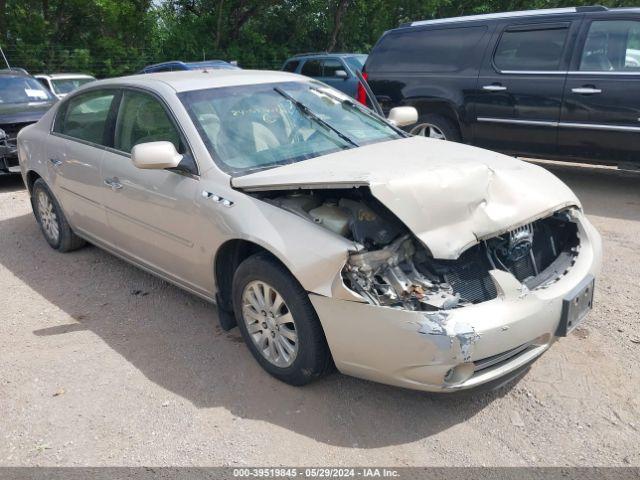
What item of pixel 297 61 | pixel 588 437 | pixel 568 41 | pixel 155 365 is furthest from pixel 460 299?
pixel 297 61

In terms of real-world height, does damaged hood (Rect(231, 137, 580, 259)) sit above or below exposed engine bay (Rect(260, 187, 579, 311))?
above

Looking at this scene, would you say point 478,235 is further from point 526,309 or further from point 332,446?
point 332,446

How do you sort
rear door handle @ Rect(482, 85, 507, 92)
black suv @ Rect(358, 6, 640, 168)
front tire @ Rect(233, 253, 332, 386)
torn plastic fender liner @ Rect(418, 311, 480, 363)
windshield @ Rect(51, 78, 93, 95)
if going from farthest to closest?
windshield @ Rect(51, 78, 93, 95)
rear door handle @ Rect(482, 85, 507, 92)
black suv @ Rect(358, 6, 640, 168)
front tire @ Rect(233, 253, 332, 386)
torn plastic fender liner @ Rect(418, 311, 480, 363)

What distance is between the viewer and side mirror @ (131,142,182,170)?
3.33 m

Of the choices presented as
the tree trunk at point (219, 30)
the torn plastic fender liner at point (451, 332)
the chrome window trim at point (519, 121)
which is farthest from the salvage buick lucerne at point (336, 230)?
the tree trunk at point (219, 30)

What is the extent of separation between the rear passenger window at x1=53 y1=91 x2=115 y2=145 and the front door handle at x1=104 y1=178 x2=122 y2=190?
36 cm

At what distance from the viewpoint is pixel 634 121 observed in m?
5.90

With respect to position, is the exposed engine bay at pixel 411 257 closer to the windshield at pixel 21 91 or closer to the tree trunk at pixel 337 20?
the windshield at pixel 21 91

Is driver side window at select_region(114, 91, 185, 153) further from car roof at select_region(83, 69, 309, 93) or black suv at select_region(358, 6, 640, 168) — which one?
black suv at select_region(358, 6, 640, 168)

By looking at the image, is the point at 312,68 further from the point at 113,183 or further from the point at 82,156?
the point at 113,183

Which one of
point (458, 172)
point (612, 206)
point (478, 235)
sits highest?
point (458, 172)

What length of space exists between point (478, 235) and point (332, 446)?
1.22m

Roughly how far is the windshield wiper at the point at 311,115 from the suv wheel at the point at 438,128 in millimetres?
3729

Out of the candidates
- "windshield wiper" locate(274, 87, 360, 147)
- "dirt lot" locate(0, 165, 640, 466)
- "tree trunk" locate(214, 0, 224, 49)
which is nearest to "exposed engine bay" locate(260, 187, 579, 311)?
"dirt lot" locate(0, 165, 640, 466)
